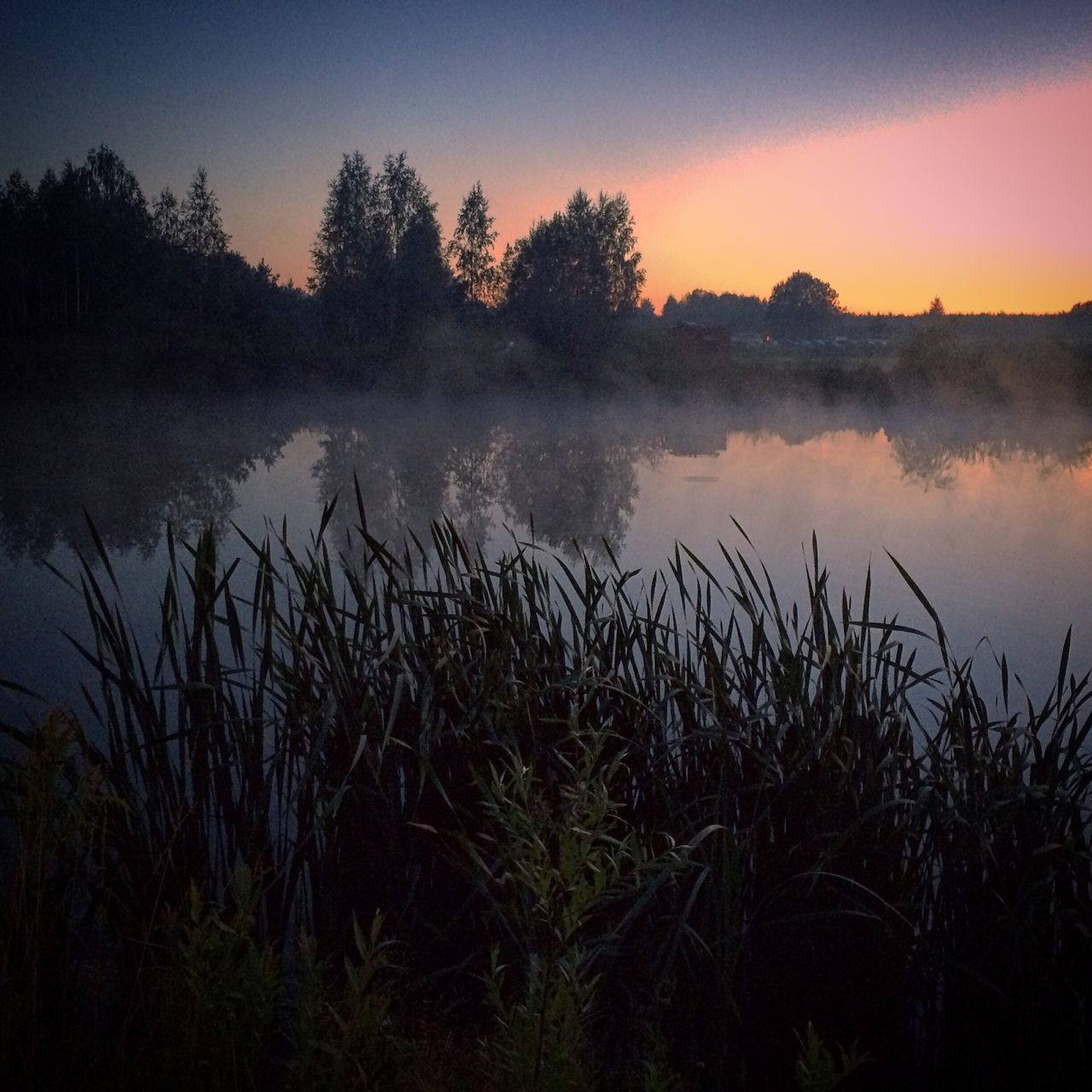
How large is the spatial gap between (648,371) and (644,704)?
20.6 metres

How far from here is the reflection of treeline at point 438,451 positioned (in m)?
7.79

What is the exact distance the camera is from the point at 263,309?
1973 cm

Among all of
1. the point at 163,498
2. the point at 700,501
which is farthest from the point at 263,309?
the point at 700,501

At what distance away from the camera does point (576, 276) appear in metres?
22.0

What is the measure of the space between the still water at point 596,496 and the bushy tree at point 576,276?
460 cm

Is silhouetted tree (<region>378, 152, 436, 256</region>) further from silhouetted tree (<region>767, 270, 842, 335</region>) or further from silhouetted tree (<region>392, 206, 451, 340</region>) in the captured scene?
silhouetted tree (<region>767, 270, 842, 335</region>)

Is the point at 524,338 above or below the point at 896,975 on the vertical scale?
Result: above

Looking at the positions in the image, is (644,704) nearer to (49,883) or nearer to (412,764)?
(412,764)

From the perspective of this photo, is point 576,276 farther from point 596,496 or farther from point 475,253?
point 596,496

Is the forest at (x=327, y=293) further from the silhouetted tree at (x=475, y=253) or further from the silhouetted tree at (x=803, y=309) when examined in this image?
the silhouetted tree at (x=803, y=309)

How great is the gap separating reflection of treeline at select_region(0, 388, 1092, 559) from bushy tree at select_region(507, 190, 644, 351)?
89.7 inches

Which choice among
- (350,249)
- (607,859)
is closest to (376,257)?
(350,249)

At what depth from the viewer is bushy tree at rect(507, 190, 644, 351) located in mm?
21422

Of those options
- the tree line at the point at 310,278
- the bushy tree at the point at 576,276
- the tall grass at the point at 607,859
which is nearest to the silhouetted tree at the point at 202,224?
the tree line at the point at 310,278
